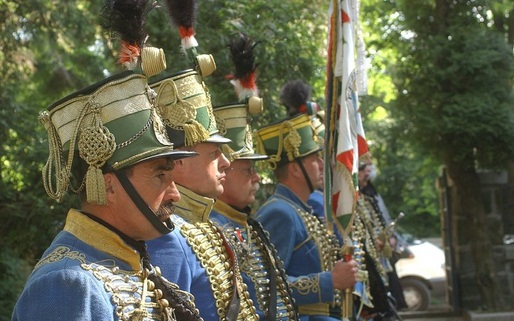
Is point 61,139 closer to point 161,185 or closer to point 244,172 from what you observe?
point 161,185

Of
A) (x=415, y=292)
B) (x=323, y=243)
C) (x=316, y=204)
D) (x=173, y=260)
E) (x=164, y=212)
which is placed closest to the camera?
(x=164, y=212)

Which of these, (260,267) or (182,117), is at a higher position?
(182,117)

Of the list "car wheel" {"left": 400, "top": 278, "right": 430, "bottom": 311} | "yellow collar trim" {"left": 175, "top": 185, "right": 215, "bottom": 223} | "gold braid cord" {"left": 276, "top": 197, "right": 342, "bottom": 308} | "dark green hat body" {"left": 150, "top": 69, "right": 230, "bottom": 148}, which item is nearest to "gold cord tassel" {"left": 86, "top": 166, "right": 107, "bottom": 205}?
"dark green hat body" {"left": 150, "top": 69, "right": 230, "bottom": 148}

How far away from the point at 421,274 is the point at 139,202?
1184 cm

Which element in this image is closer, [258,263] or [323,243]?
[258,263]

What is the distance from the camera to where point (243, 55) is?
15.9ft

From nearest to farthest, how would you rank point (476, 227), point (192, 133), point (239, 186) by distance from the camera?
point (192, 133), point (239, 186), point (476, 227)

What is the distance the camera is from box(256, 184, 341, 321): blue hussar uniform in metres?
5.05

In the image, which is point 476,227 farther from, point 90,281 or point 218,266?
point 90,281

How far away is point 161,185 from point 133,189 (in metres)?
0.11

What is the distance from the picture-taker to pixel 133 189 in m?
2.75

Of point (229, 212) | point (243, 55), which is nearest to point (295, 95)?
point (243, 55)

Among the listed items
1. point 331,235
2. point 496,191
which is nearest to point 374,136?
point 496,191

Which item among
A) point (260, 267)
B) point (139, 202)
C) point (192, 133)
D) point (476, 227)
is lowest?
point (476, 227)
